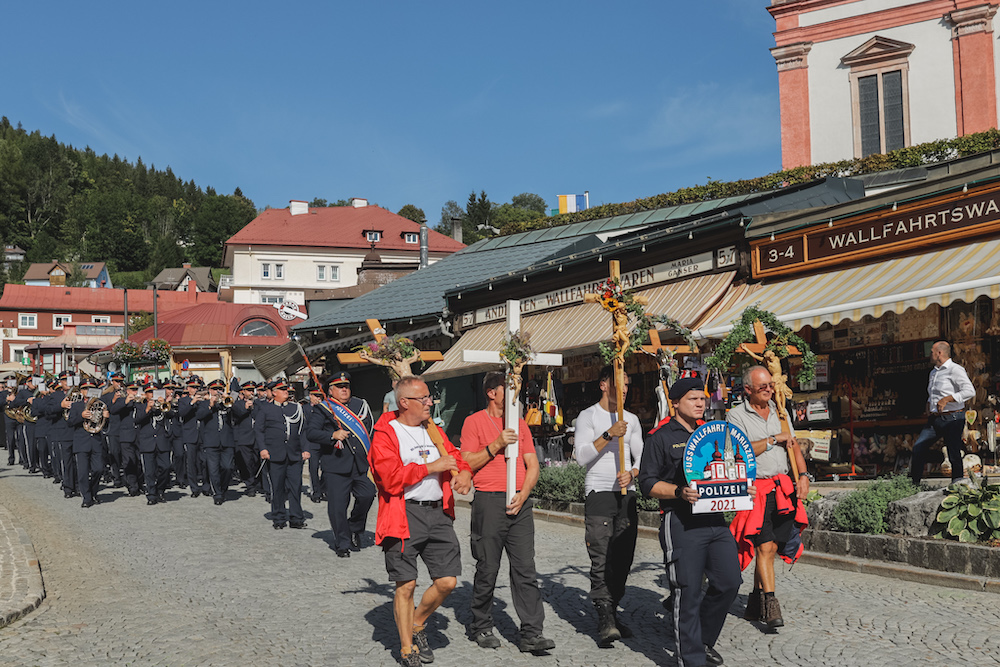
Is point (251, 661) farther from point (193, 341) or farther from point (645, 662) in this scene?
point (193, 341)

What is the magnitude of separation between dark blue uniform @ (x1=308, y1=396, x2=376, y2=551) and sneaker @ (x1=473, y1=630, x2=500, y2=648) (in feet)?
13.8

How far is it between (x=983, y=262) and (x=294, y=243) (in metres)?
70.7

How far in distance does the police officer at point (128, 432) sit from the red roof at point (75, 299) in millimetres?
78211

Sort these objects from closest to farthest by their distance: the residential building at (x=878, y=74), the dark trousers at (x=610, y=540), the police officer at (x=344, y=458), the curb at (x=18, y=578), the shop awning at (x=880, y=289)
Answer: the dark trousers at (x=610, y=540)
the curb at (x=18, y=578)
the police officer at (x=344, y=458)
the shop awning at (x=880, y=289)
the residential building at (x=878, y=74)

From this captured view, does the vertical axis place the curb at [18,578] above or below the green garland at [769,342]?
below

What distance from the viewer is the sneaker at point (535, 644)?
6.52m

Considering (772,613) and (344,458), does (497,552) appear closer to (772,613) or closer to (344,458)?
(772,613)

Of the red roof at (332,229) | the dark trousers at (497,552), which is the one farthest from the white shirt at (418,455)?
the red roof at (332,229)

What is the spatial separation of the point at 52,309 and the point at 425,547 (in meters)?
97.6

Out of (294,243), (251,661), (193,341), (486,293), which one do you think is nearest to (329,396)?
(251,661)

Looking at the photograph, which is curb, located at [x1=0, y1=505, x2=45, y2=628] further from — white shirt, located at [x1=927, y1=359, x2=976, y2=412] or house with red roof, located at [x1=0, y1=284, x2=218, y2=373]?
house with red roof, located at [x1=0, y1=284, x2=218, y2=373]

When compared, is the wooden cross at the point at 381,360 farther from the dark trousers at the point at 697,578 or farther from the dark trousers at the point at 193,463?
A: the dark trousers at the point at 193,463

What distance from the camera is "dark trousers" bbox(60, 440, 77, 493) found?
666 inches

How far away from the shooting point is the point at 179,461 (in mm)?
17812
